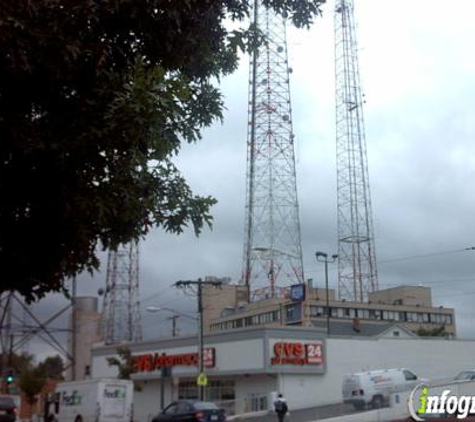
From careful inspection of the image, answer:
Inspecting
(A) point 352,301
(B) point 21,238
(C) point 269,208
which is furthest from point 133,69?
(A) point 352,301

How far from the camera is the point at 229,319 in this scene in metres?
95.8

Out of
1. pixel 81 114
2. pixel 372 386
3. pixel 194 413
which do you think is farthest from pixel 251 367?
pixel 81 114

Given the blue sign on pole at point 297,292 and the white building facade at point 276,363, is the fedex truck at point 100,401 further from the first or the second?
the blue sign on pole at point 297,292

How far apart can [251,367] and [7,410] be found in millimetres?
14947

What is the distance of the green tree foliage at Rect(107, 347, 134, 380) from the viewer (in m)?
57.7

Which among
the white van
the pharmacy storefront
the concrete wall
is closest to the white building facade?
the pharmacy storefront

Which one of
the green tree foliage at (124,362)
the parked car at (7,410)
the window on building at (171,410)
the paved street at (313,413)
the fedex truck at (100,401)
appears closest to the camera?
the window on building at (171,410)

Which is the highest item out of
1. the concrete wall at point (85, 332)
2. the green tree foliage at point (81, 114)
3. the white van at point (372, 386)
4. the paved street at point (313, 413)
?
the concrete wall at point (85, 332)

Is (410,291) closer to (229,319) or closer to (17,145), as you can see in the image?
(229,319)

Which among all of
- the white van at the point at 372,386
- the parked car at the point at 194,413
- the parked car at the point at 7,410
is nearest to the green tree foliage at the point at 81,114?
the parked car at the point at 194,413

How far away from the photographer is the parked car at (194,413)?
31.8 m

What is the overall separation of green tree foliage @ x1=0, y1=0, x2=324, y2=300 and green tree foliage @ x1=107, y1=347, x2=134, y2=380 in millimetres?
50662

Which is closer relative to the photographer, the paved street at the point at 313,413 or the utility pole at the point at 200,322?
the paved street at the point at 313,413

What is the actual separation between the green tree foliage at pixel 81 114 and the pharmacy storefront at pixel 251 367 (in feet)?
119
